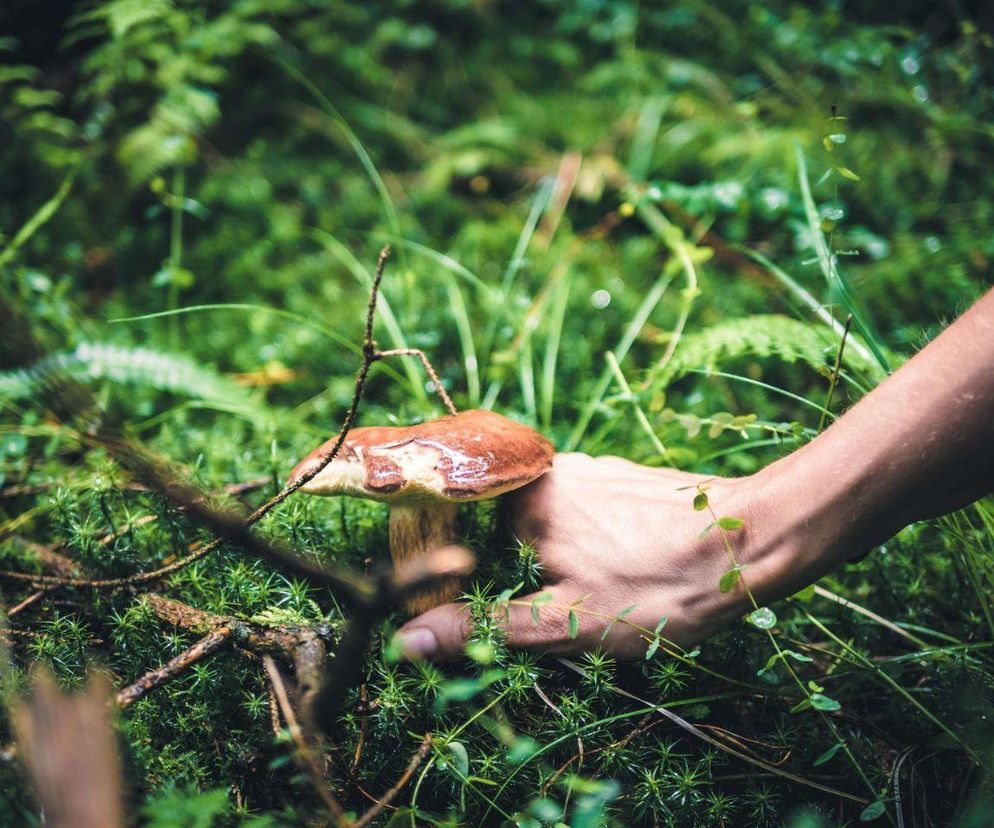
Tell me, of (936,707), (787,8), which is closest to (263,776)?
(936,707)

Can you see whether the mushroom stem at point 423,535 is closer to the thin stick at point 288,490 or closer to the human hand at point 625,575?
the human hand at point 625,575

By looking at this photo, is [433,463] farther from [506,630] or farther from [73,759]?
[73,759]

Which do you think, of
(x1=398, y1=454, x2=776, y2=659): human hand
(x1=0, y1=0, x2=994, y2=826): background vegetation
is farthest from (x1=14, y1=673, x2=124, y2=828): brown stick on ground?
(x1=398, y1=454, x2=776, y2=659): human hand

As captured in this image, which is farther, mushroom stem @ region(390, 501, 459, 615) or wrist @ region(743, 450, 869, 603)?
mushroom stem @ region(390, 501, 459, 615)

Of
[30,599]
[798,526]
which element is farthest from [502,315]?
[30,599]

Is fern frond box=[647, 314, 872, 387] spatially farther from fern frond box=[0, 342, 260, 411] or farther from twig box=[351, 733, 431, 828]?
fern frond box=[0, 342, 260, 411]
